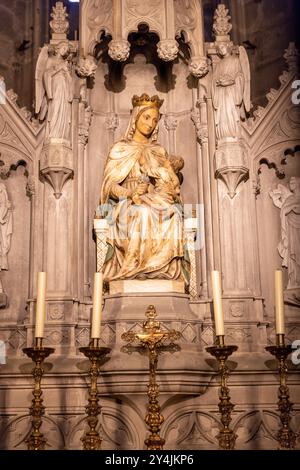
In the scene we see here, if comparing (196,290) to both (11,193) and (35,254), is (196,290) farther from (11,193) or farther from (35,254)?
(11,193)

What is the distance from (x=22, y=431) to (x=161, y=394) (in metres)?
1.45

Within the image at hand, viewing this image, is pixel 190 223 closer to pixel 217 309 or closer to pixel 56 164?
pixel 56 164

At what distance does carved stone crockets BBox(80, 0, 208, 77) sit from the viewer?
8.17 m

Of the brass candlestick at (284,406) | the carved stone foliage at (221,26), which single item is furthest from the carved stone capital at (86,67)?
the brass candlestick at (284,406)

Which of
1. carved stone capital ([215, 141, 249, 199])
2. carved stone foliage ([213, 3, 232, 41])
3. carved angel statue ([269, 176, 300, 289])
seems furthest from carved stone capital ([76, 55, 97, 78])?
carved angel statue ([269, 176, 300, 289])

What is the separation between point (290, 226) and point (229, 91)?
173 cm

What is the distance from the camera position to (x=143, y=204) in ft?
25.4

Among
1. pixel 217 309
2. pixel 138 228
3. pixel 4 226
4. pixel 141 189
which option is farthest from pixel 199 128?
pixel 217 309

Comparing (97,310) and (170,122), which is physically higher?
(170,122)

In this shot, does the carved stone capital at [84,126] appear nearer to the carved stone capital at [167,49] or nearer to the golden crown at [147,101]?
the golden crown at [147,101]

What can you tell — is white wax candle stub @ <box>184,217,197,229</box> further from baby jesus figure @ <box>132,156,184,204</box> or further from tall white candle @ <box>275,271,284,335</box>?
tall white candle @ <box>275,271,284,335</box>

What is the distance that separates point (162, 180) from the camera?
796 centimetres

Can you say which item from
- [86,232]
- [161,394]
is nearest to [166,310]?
[161,394]

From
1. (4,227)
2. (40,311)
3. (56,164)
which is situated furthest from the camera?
(4,227)
